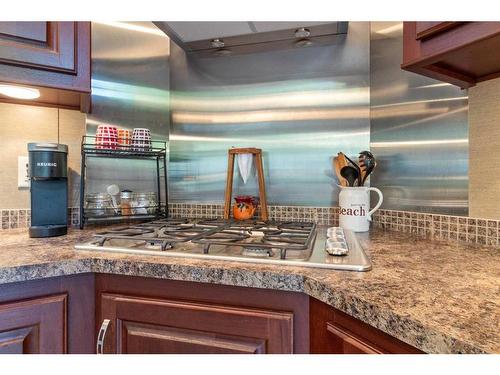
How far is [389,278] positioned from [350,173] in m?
0.69

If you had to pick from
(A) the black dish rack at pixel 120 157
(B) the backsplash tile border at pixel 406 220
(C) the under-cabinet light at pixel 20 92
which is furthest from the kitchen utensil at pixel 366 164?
(C) the under-cabinet light at pixel 20 92

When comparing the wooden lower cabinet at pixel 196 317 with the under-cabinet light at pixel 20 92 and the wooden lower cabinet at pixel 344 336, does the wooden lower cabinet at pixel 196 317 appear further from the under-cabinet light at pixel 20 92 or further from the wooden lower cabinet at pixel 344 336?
the under-cabinet light at pixel 20 92

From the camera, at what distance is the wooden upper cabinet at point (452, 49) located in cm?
66

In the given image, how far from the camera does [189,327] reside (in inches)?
27.6

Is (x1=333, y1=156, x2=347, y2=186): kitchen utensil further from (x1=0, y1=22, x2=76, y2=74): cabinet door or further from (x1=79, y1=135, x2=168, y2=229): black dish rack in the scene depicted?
(x1=0, y1=22, x2=76, y2=74): cabinet door

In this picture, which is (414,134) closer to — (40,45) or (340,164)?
(340,164)

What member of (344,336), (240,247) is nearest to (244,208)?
(240,247)

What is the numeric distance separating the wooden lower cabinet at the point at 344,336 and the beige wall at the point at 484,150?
653mm

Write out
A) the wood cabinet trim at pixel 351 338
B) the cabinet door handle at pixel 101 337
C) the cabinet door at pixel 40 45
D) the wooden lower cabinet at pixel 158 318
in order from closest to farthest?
the wood cabinet trim at pixel 351 338 < the wooden lower cabinet at pixel 158 318 < the cabinet door handle at pixel 101 337 < the cabinet door at pixel 40 45

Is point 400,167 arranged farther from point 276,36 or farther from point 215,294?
point 215,294

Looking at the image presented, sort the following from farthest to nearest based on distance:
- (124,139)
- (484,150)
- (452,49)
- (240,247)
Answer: (124,139)
(484,150)
(240,247)
(452,49)

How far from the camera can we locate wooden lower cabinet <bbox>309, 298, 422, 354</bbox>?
48 centimetres
